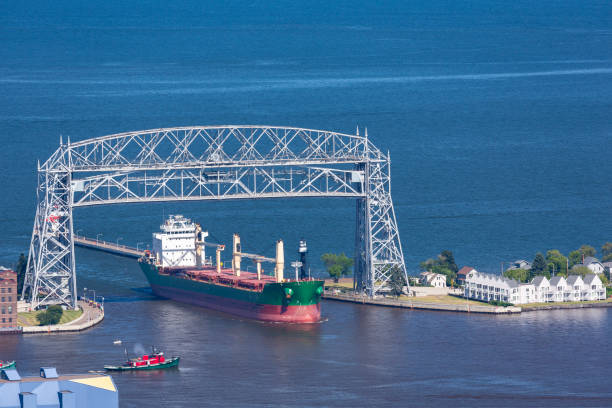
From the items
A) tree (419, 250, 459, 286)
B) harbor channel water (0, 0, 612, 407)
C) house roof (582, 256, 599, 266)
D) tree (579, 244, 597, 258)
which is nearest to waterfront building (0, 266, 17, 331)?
harbor channel water (0, 0, 612, 407)

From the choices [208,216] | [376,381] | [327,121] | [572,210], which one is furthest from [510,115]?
[376,381]

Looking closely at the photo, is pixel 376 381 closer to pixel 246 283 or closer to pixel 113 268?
pixel 246 283

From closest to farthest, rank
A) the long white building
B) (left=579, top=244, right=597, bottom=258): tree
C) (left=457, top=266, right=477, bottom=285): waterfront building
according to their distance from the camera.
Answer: the long white building < (left=457, top=266, right=477, bottom=285): waterfront building < (left=579, top=244, right=597, bottom=258): tree

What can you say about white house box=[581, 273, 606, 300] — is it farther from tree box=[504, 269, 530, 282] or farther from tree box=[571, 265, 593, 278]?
tree box=[504, 269, 530, 282]

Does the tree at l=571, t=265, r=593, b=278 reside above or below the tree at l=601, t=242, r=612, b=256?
below

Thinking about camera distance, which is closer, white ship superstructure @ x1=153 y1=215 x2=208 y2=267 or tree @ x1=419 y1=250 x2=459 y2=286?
tree @ x1=419 y1=250 x2=459 y2=286

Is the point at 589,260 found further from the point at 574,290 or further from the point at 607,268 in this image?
the point at 574,290
